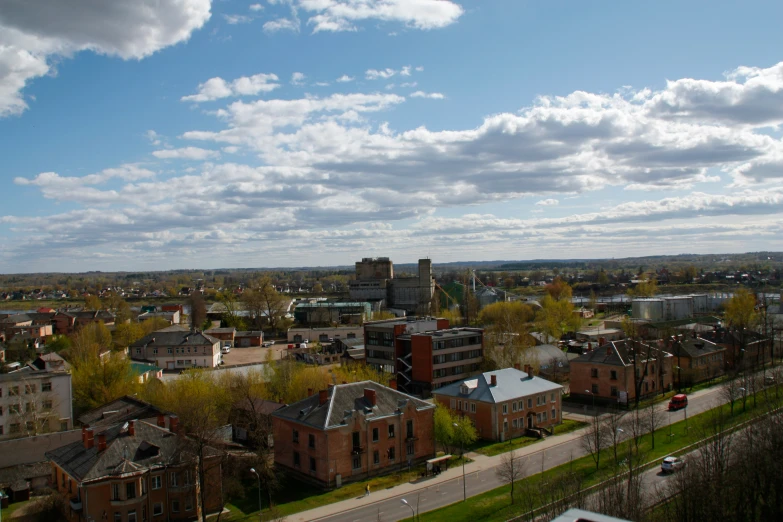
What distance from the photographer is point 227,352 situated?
84.8 m

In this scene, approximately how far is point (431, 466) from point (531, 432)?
10.7 meters

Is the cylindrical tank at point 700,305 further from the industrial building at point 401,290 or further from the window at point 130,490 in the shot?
the window at point 130,490

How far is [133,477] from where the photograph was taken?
28.1 metres

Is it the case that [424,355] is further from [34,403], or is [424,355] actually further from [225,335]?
[225,335]

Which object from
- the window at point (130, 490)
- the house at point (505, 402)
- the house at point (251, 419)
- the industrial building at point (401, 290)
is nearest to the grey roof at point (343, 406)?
the house at point (251, 419)

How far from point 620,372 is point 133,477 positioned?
3816cm

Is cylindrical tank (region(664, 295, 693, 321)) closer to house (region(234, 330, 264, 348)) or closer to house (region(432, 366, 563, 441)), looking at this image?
house (region(432, 366, 563, 441))

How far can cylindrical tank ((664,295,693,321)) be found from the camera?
99875 millimetres

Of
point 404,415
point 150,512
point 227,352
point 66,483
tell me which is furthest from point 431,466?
point 227,352

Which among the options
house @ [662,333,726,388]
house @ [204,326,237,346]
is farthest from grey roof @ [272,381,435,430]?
house @ [204,326,237,346]

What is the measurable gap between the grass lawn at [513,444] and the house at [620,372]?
7.28 meters

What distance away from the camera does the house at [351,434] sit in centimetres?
3419

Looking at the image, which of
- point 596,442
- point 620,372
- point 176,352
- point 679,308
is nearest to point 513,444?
point 596,442

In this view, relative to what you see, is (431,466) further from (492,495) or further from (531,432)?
(531,432)
